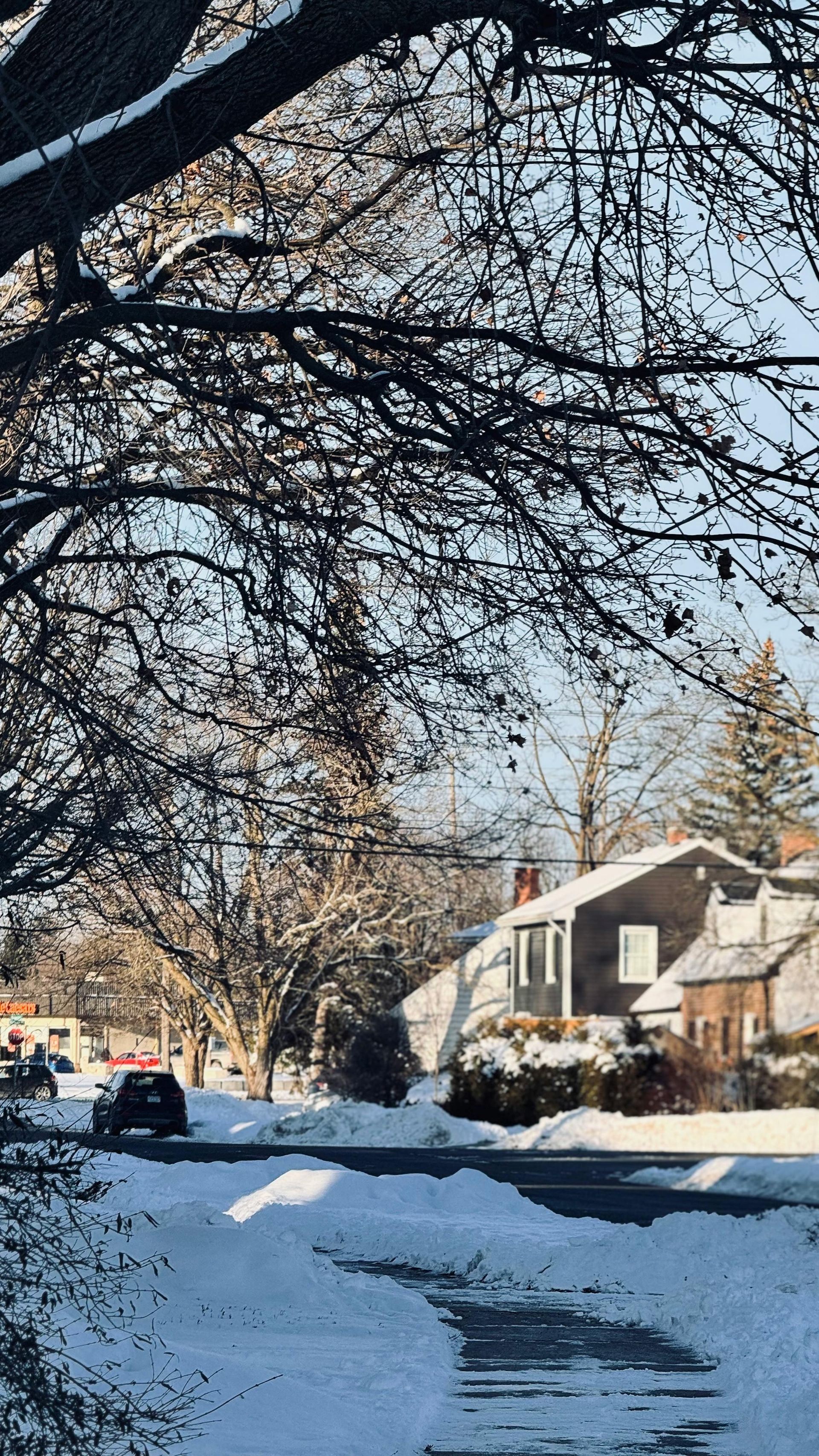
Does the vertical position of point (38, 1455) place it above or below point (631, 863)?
below

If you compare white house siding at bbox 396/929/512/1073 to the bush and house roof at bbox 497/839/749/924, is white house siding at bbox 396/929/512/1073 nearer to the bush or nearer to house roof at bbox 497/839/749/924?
house roof at bbox 497/839/749/924

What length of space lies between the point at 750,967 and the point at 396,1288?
27888 mm

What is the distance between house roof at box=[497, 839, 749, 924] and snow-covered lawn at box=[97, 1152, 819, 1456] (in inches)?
1162

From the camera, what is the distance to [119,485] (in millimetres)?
6527

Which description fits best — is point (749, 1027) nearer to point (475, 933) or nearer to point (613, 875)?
point (613, 875)

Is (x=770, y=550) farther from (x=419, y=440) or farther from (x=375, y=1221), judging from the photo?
(x=375, y=1221)

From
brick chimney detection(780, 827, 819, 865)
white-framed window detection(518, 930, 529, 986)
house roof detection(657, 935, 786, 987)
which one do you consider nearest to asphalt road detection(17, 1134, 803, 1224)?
house roof detection(657, 935, 786, 987)

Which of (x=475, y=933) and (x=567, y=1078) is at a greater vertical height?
(x=475, y=933)

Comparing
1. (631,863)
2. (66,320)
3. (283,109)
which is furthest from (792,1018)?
(66,320)

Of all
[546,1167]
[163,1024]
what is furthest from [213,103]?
[546,1167]

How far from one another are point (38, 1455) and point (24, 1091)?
1716 mm

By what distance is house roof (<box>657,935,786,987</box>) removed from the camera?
38625 millimetres

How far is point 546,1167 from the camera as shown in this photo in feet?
94.4

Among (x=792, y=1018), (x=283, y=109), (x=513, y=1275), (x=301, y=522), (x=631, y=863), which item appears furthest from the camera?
(x=631, y=863)
